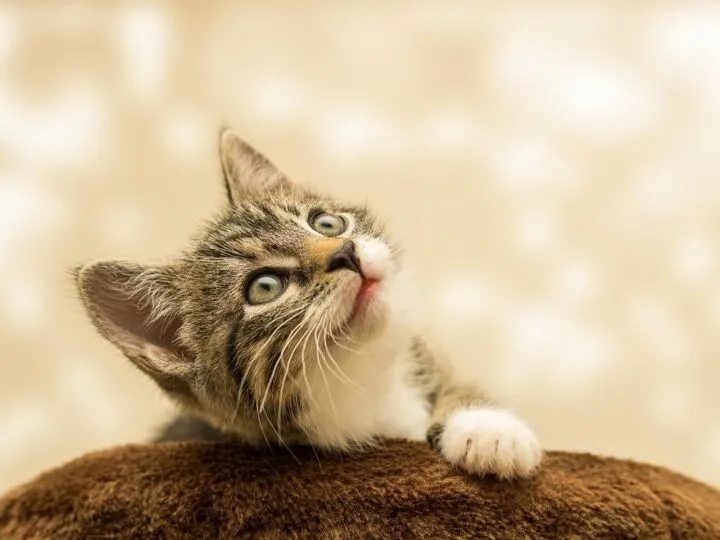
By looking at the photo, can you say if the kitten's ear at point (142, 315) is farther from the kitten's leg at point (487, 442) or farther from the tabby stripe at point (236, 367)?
the kitten's leg at point (487, 442)

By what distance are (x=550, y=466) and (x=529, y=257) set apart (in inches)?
39.0

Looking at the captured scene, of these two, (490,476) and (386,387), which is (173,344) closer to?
(386,387)

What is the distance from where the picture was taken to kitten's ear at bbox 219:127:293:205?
126 cm

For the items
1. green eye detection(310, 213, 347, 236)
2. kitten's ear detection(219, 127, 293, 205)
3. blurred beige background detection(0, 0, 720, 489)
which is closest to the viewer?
green eye detection(310, 213, 347, 236)

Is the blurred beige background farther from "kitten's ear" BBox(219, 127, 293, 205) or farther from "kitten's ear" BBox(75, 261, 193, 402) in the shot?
"kitten's ear" BBox(75, 261, 193, 402)

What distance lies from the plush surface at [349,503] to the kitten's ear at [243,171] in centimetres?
59

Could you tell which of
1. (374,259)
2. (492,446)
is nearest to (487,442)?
(492,446)

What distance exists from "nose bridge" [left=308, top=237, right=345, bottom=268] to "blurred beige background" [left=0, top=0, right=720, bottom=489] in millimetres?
712

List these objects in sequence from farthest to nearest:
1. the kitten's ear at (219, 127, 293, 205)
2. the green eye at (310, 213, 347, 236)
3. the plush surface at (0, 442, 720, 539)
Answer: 1. the kitten's ear at (219, 127, 293, 205)
2. the green eye at (310, 213, 347, 236)
3. the plush surface at (0, 442, 720, 539)

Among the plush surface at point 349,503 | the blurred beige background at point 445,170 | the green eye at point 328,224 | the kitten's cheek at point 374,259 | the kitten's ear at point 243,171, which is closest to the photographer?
the plush surface at point 349,503

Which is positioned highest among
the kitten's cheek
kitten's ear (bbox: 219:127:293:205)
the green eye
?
kitten's ear (bbox: 219:127:293:205)

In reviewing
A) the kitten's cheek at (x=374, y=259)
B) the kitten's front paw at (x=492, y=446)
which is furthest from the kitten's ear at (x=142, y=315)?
the kitten's front paw at (x=492, y=446)

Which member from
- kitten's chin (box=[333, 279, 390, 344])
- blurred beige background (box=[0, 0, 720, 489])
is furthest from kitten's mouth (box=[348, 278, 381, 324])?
blurred beige background (box=[0, 0, 720, 489])

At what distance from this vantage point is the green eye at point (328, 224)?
1.07 metres
